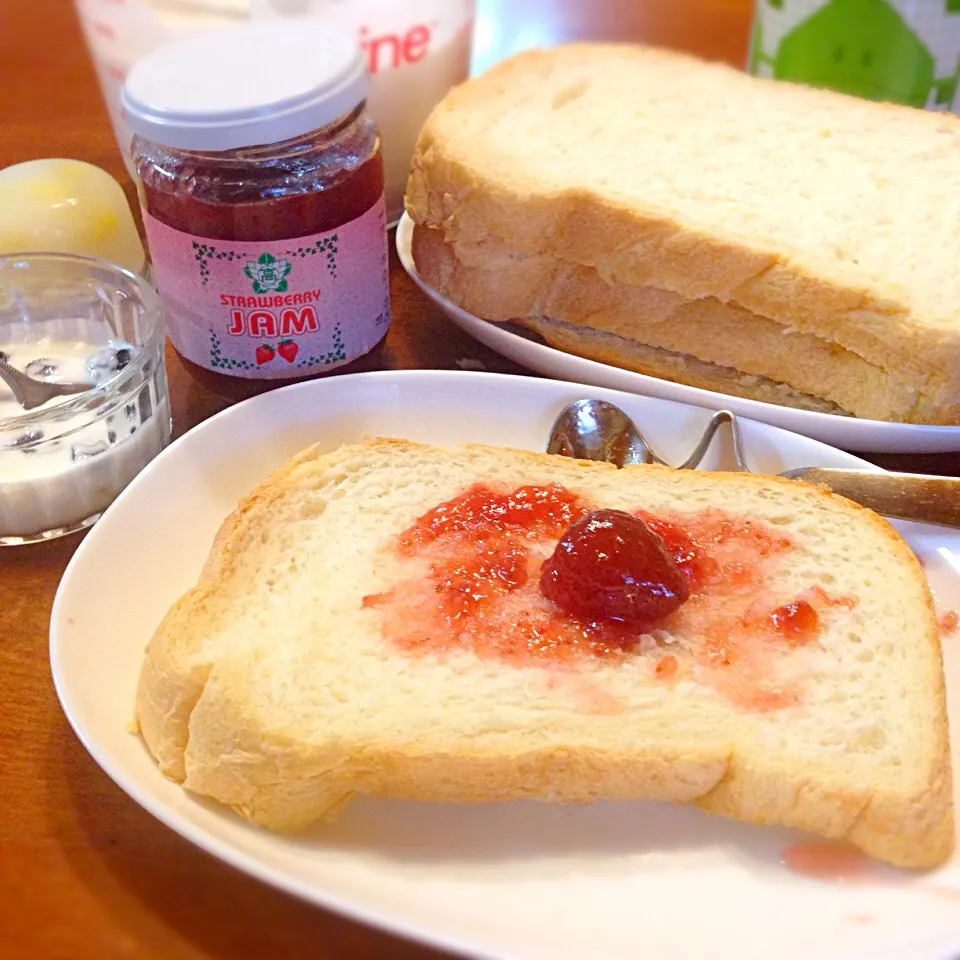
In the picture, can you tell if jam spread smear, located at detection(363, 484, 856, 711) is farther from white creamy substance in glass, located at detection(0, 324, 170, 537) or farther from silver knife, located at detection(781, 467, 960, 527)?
white creamy substance in glass, located at detection(0, 324, 170, 537)

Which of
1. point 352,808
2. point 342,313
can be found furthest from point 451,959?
point 342,313

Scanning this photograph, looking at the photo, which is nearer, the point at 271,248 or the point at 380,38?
the point at 271,248

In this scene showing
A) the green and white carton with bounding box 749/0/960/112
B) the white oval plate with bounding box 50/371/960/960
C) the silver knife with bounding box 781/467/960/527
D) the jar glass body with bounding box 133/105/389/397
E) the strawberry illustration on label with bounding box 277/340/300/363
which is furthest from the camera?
the green and white carton with bounding box 749/0/960/112

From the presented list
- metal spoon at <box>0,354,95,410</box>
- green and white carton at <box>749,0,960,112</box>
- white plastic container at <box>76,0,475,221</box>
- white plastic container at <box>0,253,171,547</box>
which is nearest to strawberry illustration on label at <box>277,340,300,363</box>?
white plastic container at <box>0,253,171,547</box>

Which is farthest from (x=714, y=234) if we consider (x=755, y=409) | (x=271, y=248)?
(x=271, y=248)

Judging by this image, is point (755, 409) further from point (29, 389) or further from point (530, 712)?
Result: point (29, 389)

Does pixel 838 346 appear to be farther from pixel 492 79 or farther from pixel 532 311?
pixel 492 79
